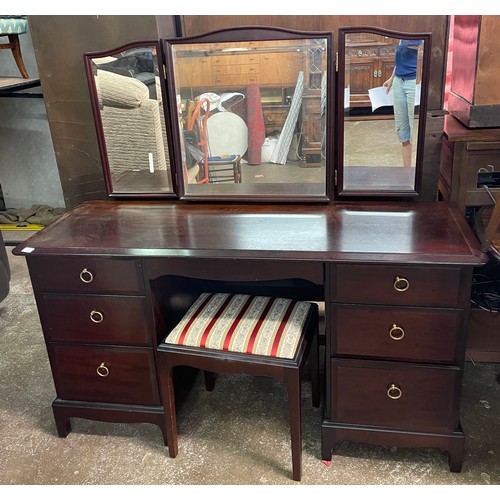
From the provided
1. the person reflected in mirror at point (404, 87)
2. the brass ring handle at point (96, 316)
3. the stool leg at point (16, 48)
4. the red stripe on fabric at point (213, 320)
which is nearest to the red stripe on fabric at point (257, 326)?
the red stripe on fabric at point (213, 320)

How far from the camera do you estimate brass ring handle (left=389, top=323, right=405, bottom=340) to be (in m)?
1.40

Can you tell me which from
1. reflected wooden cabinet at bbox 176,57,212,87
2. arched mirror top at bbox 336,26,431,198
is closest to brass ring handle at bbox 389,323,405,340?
arched mirror top at bbox 336,26,431,198

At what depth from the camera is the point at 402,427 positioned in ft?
4.94

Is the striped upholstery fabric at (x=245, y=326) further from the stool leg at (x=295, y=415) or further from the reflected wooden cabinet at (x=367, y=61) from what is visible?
the reflected wooden cabinet at (x=367, y=61)

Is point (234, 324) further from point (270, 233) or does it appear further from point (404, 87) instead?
point (404, 87)

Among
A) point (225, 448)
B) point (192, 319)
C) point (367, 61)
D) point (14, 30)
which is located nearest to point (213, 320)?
point (192, 319)

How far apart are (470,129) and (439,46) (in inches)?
10.1

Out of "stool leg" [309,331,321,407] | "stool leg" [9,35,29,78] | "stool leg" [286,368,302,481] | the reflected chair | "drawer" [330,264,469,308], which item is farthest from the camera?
"stool leg" [9,35,29,78]

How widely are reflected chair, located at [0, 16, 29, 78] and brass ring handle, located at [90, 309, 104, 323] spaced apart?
6.34 feet

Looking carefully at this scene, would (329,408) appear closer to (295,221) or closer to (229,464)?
(229,464)

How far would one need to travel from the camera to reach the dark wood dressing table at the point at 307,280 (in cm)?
136

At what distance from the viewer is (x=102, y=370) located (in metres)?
1.63

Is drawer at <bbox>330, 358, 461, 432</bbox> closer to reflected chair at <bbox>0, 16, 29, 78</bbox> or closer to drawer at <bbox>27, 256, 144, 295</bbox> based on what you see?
drawer at <bbox>27, 256, 144, 295</bbox>

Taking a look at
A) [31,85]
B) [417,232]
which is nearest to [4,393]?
[417,232]
